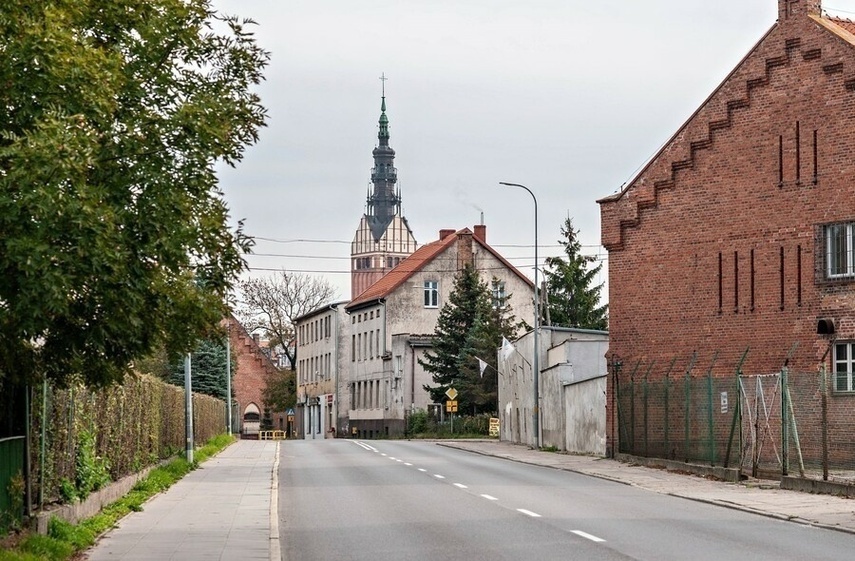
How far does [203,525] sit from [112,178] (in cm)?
870

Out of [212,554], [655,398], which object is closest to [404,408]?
[655,398]

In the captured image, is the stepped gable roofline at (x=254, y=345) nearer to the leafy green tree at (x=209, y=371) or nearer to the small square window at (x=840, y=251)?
the leafy green tree at (x=209, y=371)

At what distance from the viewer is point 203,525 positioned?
65.0 feet

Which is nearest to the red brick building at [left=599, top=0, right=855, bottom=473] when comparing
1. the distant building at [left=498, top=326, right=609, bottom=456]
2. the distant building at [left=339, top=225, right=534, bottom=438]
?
the distant building at [left=498, top=326, right=609, bottom=456]

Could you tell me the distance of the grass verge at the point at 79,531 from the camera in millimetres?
14305

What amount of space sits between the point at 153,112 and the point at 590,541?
7541mm

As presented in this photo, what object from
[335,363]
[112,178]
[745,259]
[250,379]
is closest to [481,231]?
[335,363]

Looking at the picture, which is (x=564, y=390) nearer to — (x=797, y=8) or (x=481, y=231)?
(x=797, y=8)

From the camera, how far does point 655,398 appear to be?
37.6 meters

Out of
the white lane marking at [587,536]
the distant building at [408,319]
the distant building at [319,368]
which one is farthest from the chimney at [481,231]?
the white lane marking at [587,536]

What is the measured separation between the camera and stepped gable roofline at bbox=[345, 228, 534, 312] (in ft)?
315

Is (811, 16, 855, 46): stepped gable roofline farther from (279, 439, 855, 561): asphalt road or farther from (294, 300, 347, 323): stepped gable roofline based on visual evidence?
(294, 300, 347, 323): stepped gable roofline

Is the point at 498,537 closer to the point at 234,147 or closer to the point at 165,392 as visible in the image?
the point at 234,147

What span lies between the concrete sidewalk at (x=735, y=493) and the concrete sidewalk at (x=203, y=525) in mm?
7618
